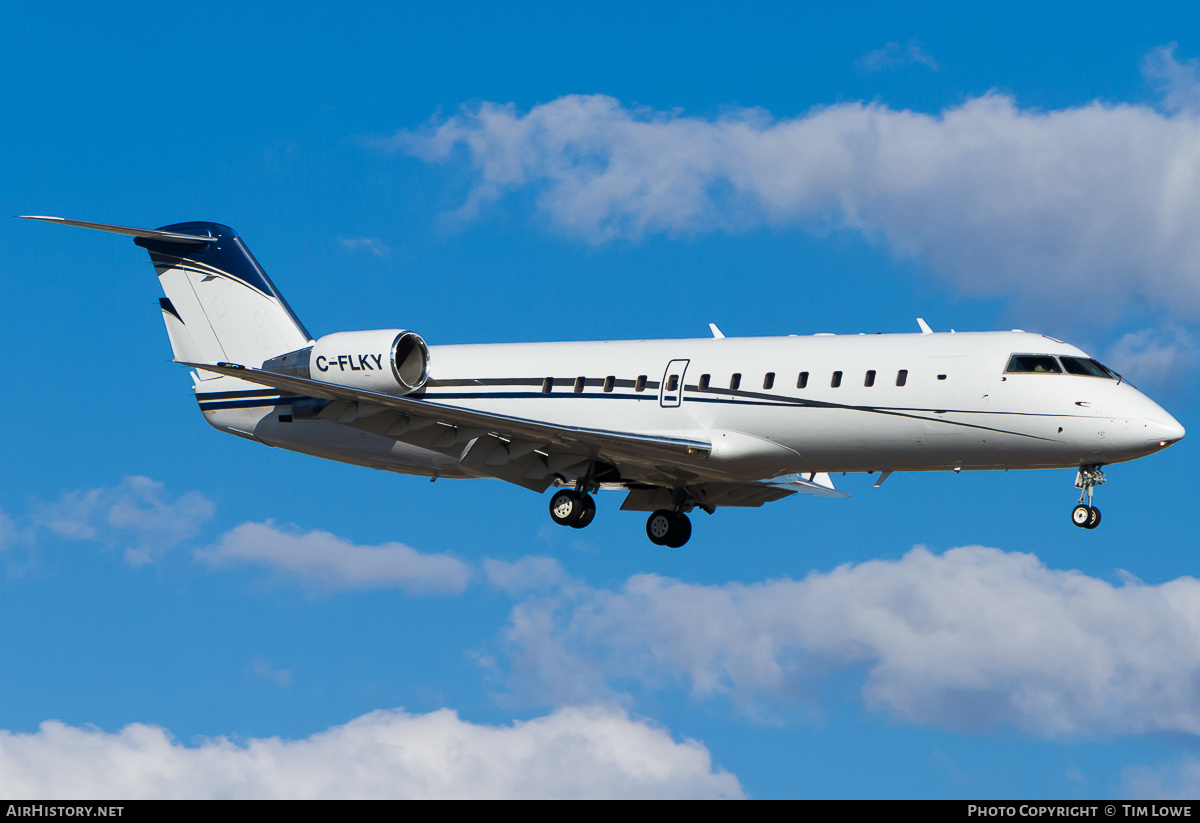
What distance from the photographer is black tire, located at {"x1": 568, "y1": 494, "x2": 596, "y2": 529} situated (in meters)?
30.5

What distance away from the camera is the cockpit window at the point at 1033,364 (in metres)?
26.4

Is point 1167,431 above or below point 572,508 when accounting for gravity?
below

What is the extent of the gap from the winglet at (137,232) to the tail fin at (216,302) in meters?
0.02

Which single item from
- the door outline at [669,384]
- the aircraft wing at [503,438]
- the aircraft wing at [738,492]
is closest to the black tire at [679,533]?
the aircraft wing at [738,492]

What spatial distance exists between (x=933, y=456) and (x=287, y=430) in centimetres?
1453

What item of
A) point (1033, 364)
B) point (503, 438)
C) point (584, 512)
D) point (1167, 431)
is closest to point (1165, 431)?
point (1167, 431)

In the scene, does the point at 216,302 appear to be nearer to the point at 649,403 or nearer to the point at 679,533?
the point at 649,403

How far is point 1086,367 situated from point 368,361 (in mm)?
14424

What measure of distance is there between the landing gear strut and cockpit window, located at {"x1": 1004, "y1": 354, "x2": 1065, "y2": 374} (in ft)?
29.8

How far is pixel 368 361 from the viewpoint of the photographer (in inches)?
1222

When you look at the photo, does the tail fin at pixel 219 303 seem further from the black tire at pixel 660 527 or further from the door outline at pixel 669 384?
the door outline at pixel 669 384

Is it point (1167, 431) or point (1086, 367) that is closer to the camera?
point (1167, 431)

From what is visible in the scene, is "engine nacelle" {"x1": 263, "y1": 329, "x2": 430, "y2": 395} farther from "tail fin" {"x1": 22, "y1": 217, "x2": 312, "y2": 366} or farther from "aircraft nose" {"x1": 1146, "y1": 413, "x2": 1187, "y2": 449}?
"aircraft nose" {"x1": 1146, "y1": 413, "x2": 1187, "y2": 449}
